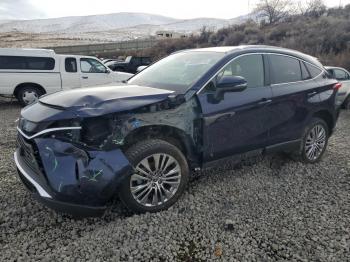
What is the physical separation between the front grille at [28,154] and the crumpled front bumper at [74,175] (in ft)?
0.05

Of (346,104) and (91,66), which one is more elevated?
(91,66)

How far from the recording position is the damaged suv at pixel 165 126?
9.05 feet

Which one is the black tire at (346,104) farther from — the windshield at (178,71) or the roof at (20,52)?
the roof at (20,52)

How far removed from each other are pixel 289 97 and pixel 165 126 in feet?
6.25

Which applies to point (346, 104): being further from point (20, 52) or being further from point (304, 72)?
point (20, 52)

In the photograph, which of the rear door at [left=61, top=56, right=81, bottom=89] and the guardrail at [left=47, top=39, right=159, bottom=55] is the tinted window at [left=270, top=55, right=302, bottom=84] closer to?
the rear door at [left=61, top=56, right=81, bottom=89]

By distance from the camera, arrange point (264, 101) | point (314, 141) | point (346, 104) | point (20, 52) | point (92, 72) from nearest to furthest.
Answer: point (264, 101), point (314, 141), point (346, 104), point (20, 52), point (92, 72)

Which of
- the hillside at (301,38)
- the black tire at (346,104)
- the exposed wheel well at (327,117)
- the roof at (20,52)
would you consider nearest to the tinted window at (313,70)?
the exposed wheel well at (327,117)

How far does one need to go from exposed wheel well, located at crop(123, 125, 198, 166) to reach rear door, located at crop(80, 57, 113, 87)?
7983 millimetres

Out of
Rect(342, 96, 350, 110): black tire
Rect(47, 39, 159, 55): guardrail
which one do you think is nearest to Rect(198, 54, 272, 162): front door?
Rect(342, 96, 350, 110): black tire

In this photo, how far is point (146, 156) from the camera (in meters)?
3.04

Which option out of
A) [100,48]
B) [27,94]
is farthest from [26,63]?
[100,48]

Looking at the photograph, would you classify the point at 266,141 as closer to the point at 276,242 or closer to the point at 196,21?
the point at 276,242

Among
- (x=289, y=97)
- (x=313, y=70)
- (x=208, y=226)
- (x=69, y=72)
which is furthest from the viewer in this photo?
(x=69, y=72)
